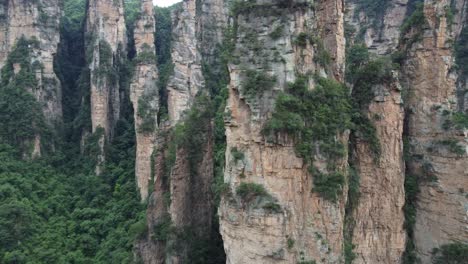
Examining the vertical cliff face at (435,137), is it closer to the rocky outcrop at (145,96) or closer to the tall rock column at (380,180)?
the tall rock column at (380,180)

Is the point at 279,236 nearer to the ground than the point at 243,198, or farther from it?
nearer to the ground

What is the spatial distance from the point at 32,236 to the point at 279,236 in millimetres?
19322

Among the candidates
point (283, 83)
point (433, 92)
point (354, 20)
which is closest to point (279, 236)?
point (283, 83)

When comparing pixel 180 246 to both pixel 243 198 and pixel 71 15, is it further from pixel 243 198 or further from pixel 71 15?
pixel 71 15

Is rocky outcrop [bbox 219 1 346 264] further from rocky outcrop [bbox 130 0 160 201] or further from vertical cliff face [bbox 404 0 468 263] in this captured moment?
rocky outcrop [bbox 130 0 160 201]

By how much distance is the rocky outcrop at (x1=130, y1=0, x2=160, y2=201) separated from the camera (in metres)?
33.3

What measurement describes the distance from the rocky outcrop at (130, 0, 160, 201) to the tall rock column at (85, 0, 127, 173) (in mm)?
3243

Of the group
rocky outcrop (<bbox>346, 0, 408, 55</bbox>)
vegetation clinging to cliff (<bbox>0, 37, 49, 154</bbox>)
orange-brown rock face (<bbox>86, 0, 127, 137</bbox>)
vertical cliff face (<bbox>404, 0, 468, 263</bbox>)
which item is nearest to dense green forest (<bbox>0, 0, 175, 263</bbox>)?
vegetation clinging to cliff (<bbox>0, 37, 49, 154</bbox>)

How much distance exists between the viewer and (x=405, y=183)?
20.1m

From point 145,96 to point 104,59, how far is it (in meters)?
6.63

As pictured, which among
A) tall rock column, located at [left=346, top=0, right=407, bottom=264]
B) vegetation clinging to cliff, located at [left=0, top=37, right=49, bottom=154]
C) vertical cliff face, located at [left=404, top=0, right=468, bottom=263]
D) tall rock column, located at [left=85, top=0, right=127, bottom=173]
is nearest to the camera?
tall rock column, located at [left=346, top=0, right=407, bottom=264]

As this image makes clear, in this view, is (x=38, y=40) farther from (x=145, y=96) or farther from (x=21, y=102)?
(x=145, y=96)

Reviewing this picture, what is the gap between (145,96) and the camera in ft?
118

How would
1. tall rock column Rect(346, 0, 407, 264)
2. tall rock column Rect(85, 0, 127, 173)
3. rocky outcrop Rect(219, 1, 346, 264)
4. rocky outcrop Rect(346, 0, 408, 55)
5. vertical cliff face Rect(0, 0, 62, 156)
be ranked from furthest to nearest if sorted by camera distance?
rocky outcrop Rect(346, 0, 408, 55) → vertical cliff face Rect(0, 0, 62, 156) → tall rock column Rect(85, 0, 127, 173) → tall rock column Rect(346, 0, 407, 264) → rocky outcrop Rect(219, 1, 346, 264)
